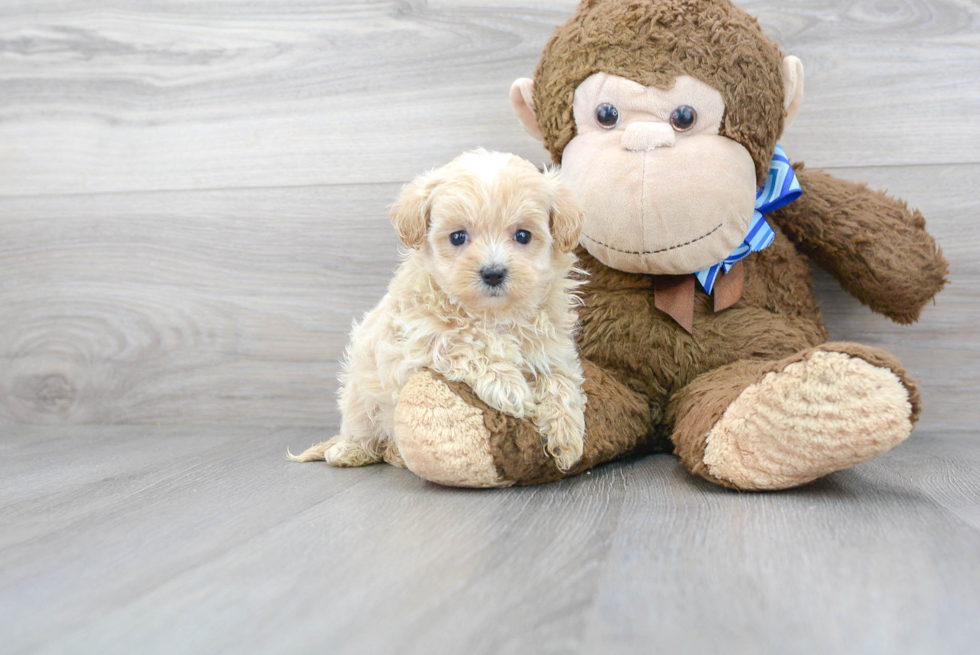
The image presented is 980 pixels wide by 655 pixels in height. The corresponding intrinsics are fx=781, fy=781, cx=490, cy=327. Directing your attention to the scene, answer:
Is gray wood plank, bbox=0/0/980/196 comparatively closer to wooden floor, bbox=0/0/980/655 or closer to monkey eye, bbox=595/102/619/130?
wooden floor, bbox=0/0/980/655

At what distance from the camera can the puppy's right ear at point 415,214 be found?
3.20 ft

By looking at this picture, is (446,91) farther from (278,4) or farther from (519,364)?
(519,364)

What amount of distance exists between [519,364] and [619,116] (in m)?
0.39

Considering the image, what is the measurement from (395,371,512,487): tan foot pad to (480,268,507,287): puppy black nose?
14cm

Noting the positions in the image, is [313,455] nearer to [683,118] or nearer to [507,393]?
[507,393]

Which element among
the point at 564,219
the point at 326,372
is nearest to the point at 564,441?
the point at 564,219

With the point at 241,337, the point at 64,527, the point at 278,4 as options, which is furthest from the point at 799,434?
the point at 278,4

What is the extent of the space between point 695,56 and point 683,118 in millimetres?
89

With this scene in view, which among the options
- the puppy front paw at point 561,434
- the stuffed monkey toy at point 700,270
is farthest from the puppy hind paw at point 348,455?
the puppy front paw at point 561,434

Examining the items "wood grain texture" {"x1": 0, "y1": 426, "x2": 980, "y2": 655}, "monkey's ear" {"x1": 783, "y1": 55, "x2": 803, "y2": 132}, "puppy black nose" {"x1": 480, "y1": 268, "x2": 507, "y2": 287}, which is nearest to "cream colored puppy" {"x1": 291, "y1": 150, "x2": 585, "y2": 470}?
"puppy black nose" {"x1": 480, "y1": 268, "x2": 507, "y2": 287}

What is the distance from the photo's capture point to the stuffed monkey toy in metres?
0.92

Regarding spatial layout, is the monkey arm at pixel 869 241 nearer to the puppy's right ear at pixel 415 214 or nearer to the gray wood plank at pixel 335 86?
the gray wood plank at pixel 335 86

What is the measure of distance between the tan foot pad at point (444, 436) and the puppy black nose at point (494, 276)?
0.46 feet

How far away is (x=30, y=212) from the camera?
5.48 feet
